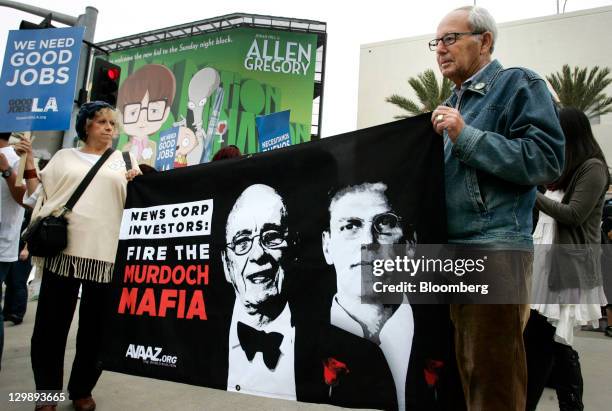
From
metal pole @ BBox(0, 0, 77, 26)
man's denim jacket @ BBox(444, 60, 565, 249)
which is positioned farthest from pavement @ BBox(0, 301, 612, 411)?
metal pole @ BBox(0, 0, 77, 26)

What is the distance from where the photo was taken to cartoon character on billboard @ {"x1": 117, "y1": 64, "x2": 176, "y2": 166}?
28.8 meters

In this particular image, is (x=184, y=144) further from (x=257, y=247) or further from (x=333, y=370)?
(x=333, y=370)

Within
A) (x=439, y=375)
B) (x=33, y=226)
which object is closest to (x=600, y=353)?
(x=439, y=375)

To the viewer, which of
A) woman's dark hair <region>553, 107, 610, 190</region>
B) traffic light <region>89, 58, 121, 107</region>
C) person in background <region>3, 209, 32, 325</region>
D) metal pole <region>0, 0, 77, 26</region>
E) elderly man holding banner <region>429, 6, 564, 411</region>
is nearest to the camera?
elderly man holding banner <region>429, 6, 564, 411</region>

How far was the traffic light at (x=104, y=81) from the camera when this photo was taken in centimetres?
611

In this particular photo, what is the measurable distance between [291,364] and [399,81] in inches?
975

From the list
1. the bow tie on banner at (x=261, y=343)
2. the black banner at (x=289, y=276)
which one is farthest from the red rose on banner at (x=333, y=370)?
the bow tie on banner at (x=261, y=343)

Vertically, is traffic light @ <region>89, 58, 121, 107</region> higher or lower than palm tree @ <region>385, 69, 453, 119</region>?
lower

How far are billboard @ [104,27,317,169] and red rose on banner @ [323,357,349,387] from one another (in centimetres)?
2337

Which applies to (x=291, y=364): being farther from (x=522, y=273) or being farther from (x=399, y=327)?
(x=522, y=273)

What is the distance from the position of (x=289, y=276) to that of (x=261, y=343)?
36 cm

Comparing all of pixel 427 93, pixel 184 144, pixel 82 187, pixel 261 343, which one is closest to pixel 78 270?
pixel 82 187

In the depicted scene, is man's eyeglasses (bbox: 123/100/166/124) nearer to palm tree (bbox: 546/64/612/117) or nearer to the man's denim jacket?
palm tree (bbox: 546/64/612/117)

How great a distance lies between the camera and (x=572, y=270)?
8.60 ft
